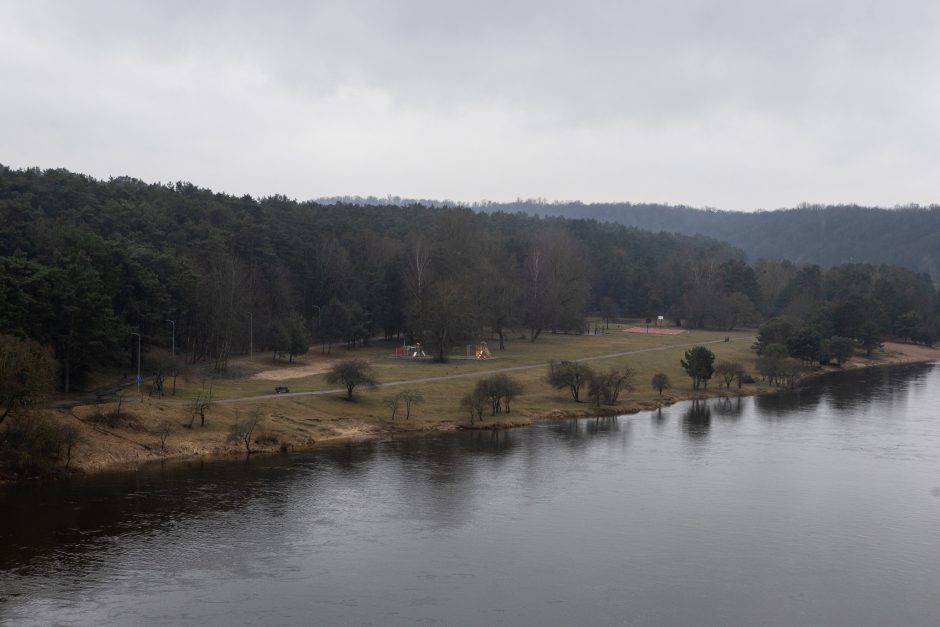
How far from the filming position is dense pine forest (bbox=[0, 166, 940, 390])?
74375mm

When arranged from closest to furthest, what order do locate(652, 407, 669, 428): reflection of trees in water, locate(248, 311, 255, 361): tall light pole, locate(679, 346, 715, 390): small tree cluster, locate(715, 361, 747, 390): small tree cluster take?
locate(652, 407, 669, 428): reflection of trees in water, locate(248, 311, 255, 361): tall light pole, locate(679, 346, 715, 390): small tree cluster, locate(715, 361, 747, 390): small tree cluster

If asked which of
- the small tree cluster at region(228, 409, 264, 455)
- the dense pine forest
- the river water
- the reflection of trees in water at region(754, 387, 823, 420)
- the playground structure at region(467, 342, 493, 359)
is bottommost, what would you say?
the river water

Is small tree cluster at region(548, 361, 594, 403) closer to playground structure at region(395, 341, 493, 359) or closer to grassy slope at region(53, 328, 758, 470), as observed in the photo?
grassy slope at region(53, 328, 758, 470)

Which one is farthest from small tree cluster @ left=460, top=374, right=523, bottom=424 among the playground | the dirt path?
the playground

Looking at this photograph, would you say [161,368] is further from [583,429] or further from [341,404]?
[583,429]

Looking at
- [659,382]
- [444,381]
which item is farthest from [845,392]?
[444,381]

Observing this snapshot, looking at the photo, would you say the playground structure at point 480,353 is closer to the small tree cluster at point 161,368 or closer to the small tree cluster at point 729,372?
the small tree cluster at point 729,372

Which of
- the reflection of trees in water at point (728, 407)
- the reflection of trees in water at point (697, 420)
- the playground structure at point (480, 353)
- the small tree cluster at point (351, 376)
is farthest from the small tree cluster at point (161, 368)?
the reflection of trees in water at point (728, 407)

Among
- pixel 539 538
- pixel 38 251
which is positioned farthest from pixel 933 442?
pixel 38 251

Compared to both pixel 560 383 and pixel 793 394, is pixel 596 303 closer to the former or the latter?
pixel 793 394

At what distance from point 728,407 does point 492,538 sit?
174 ft

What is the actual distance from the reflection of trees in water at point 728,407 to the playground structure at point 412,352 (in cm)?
3654

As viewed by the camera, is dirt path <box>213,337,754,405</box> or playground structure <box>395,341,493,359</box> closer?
dirt path <box>213,337,754,405</box>

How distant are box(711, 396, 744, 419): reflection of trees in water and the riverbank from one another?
94.8 inches
